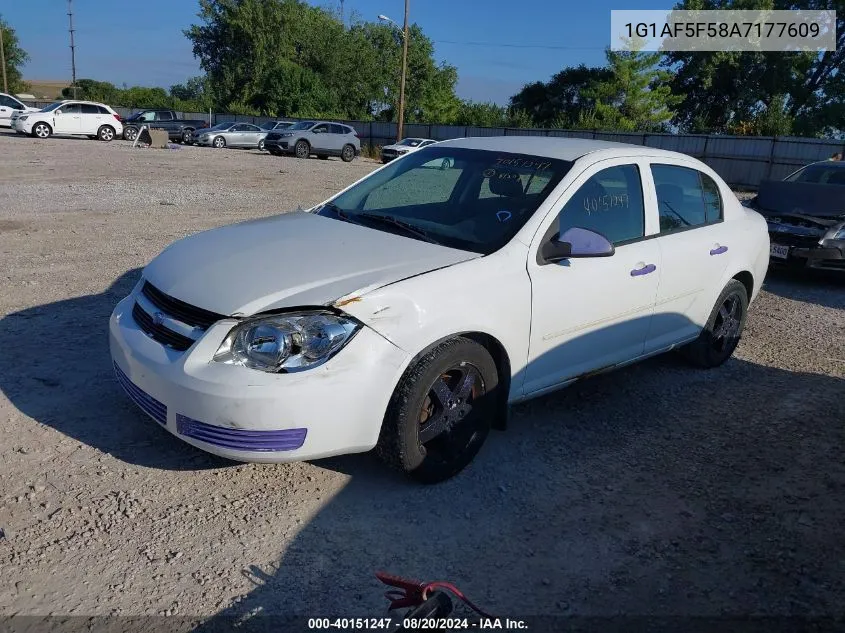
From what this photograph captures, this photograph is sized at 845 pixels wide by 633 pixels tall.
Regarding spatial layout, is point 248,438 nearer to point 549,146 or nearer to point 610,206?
point 610,206

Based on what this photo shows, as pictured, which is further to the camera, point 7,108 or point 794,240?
point 7,108

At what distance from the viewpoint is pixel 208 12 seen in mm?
64000

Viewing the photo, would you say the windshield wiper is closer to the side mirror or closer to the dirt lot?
the side mirror

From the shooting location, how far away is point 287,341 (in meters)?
3.02

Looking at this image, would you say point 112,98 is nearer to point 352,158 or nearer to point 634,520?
point 352,158

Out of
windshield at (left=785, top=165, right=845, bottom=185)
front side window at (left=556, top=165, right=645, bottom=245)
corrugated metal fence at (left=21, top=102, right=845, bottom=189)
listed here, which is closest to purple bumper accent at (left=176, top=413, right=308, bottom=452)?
front side window at (left=556, top=165, right=645, bottom=245)

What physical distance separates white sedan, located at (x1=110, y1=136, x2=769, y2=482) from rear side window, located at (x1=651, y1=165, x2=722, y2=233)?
2 centimetres

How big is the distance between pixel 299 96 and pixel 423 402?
5720 cm

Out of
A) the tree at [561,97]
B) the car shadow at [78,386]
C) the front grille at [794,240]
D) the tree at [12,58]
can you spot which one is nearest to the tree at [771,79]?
the tree at [561,97]

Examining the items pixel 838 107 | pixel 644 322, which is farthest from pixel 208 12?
pixel 644 322

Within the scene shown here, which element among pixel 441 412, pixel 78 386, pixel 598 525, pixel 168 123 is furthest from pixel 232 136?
pixel 598 525

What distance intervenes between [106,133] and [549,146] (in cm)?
3092

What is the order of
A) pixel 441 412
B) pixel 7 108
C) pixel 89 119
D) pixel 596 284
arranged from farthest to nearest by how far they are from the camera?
pixel 7 108, pixel 89 119, pixel 596 284, pixel 441 412

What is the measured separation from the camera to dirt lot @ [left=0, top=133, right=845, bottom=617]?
110 inches
